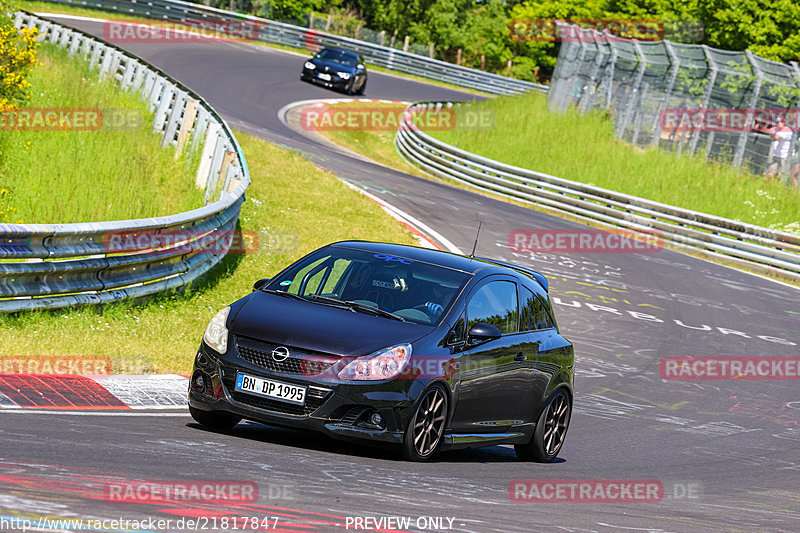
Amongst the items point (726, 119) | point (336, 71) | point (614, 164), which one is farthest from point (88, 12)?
point (726, 119)

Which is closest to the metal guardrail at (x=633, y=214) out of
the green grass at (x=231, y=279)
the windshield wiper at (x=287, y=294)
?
the green grass at (x=231, y=279)

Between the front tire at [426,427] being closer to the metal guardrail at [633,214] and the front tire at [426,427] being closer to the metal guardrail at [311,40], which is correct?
the metal guardrail at [633,214]

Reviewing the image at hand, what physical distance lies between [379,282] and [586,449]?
3140mm

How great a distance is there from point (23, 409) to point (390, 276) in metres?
2.87

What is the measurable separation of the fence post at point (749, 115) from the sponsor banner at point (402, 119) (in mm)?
9611

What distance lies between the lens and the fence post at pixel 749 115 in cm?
3183

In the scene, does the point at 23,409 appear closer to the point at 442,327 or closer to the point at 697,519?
the point at 442,327

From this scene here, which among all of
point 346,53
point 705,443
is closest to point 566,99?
point 346,53

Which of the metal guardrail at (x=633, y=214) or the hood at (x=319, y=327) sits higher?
the hood at (x=319, y=327)

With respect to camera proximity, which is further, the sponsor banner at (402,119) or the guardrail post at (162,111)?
the sponsor banner at (402,119)

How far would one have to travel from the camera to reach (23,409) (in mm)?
7938

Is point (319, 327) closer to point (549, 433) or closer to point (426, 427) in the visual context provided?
point (426, 427)

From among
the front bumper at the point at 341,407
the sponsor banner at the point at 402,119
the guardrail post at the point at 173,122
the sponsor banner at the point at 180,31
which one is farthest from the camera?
the sponsor banner at the point at 180,31

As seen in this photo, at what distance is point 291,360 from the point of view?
7855 millimetres
